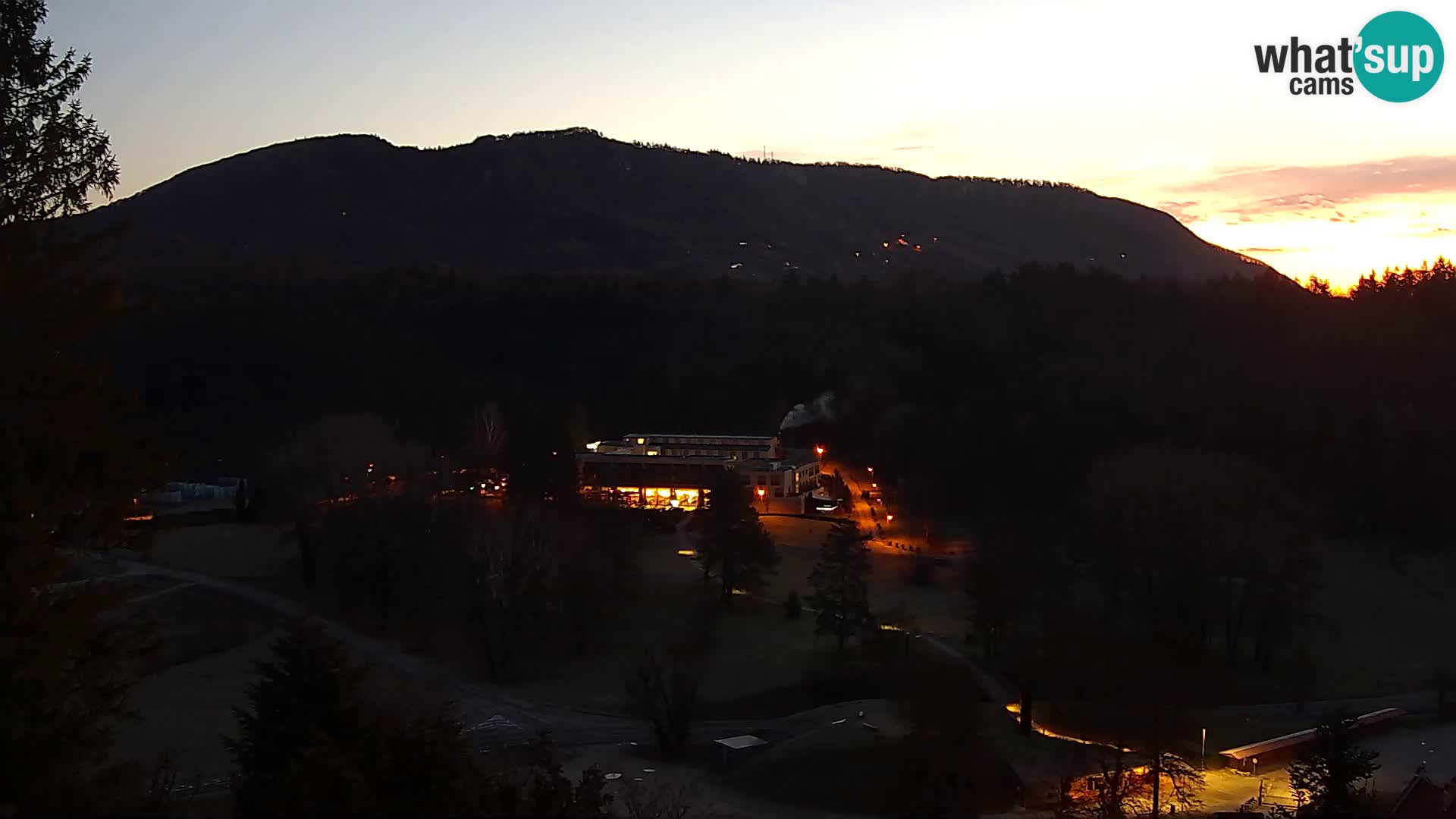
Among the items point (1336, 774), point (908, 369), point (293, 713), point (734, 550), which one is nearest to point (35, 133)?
point (293, 713)

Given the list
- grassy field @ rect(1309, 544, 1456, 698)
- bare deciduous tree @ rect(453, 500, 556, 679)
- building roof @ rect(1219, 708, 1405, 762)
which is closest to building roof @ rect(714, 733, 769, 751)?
bare deciduous tree @ rect(453, 500, 556, 679)

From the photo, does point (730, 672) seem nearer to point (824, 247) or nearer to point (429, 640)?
point (429, 640)

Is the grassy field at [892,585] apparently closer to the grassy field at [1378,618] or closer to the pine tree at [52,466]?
the grassy field at [1378,618]

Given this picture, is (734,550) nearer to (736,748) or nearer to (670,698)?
(670,698)

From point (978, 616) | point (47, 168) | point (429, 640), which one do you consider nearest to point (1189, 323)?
point (978, 616)

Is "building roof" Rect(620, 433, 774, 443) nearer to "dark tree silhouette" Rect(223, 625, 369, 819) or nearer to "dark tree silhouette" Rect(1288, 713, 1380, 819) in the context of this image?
"dark tree silhouette" Rect(223, 625, 369, 819)

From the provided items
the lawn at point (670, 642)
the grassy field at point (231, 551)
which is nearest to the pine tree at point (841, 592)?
the lawn at point (670, 642)
